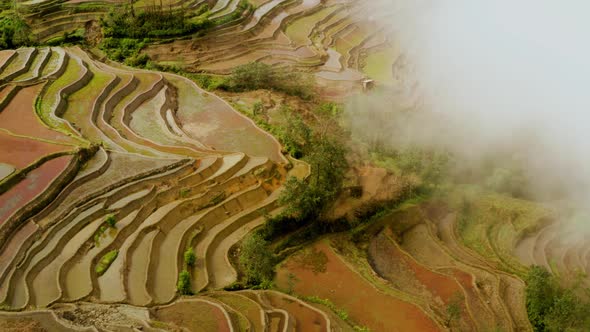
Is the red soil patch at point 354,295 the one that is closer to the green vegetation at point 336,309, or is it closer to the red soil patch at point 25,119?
the green vegetation at point 336,309

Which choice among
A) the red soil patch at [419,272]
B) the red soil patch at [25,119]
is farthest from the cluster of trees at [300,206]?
the red soil patch at [25,119]

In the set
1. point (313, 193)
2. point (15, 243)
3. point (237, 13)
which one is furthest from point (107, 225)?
point (237, 13)

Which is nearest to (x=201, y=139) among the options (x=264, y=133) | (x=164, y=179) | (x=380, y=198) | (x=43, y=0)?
(x=264, y=133)

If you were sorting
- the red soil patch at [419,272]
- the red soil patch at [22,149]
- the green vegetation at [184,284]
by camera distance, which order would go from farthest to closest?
the red soil patch at [22,149], the red soil patch at [419,272], the green vegetation at [184,284]

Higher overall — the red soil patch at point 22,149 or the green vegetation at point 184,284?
the red soil patch at point 22,149

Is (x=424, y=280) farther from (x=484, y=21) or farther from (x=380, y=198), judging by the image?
(x=484, y=21)

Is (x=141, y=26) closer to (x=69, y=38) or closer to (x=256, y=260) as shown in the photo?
(x=69, y=38)
